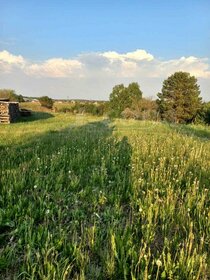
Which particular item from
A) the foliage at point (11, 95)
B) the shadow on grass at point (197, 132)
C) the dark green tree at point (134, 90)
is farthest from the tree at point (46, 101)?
the shadow on grass at point (197, 132)

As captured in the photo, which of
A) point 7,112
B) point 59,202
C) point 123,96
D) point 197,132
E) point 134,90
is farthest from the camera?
point 134,90

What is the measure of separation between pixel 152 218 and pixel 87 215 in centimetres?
100

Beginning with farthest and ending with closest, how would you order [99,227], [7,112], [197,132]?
[7,112]
[197,132]
[99,227]

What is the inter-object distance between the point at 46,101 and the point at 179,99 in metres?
23.8

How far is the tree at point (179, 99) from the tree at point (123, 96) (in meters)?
18.7

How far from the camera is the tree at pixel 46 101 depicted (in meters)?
58.2

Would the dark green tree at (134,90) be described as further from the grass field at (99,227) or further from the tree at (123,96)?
the grass field at (99,227)

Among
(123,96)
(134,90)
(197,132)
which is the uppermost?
(134,90)

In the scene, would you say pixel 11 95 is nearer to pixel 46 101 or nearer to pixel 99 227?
pixel 46 101

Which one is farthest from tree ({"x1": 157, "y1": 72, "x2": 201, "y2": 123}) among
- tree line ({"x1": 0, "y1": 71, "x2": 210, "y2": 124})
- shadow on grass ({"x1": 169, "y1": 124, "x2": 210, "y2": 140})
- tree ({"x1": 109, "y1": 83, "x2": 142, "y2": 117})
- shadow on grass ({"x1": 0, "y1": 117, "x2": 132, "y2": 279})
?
shadow on grass ({"x1": 0, "y1": 117, "x2": 132, "y2": 279})

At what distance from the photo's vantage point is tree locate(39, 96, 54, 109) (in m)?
58.2

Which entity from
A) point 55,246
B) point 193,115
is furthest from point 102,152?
point 193,115

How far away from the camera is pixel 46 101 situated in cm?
5919

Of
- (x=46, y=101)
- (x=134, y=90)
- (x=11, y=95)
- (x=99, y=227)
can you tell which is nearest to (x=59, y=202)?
(x=99, y=227)
